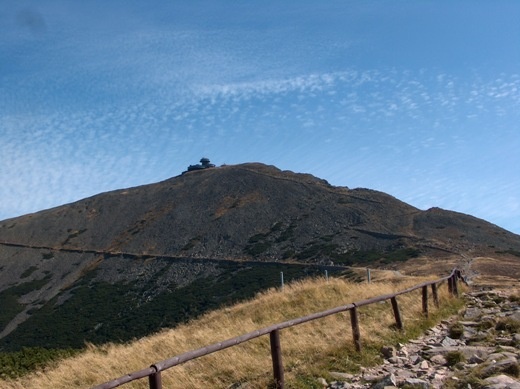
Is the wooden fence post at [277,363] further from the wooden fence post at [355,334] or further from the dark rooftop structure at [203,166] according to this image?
the dark rooftop structure at [203,166]

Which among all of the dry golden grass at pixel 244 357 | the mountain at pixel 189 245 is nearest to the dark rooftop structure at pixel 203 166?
the mountain at pixel 189 245

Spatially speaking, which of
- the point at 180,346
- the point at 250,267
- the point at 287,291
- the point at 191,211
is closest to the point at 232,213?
the point at 191,211

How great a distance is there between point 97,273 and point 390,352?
77.9 metres

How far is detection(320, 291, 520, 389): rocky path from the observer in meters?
6.42

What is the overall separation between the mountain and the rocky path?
42.9 m

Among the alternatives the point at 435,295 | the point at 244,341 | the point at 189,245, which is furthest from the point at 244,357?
the point at 189,245

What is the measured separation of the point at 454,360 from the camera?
756 centimetres

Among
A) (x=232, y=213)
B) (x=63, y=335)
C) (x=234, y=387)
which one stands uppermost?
(x=232, y=213)

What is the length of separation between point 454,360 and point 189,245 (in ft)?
264

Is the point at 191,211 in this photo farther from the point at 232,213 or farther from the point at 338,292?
the point at 338,292

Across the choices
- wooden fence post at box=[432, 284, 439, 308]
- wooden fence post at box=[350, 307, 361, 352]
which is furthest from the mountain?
wooden fence post at box=[350, 307, 361, 352]

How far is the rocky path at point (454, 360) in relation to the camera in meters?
6.42

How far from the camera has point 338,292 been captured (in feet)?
54.2

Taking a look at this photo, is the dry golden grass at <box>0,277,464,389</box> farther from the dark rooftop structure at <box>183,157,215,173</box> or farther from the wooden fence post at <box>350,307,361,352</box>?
the dark rooftop structure at <box>183,157,215,173</box>
